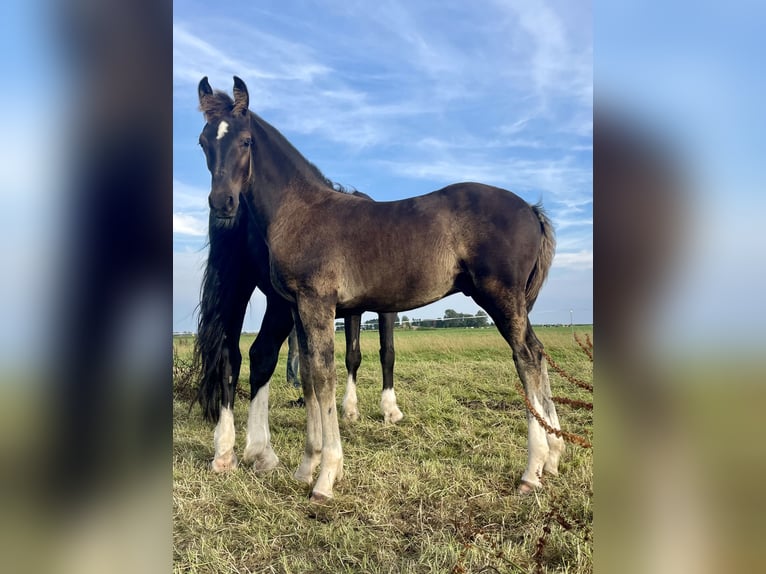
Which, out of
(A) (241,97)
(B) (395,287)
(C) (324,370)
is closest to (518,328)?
(B) (395,287)

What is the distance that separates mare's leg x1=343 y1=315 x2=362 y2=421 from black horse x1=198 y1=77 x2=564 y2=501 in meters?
1.98

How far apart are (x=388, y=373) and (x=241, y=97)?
11.3ft

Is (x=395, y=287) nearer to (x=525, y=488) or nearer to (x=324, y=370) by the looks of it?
(x=324, y=370)

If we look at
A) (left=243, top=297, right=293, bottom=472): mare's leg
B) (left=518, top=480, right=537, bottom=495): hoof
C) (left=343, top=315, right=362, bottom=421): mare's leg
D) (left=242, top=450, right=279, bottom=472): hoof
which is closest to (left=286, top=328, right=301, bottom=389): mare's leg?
(left=343, top=315, right=362, bottom=421): mare's leg

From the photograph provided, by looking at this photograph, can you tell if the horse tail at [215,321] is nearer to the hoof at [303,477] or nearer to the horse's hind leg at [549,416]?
the hoof at [303,477]

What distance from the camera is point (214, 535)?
228 centimetres

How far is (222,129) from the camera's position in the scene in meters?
2.82

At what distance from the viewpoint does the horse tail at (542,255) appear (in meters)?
3.43

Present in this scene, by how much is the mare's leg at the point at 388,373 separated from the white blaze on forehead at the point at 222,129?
286cm
